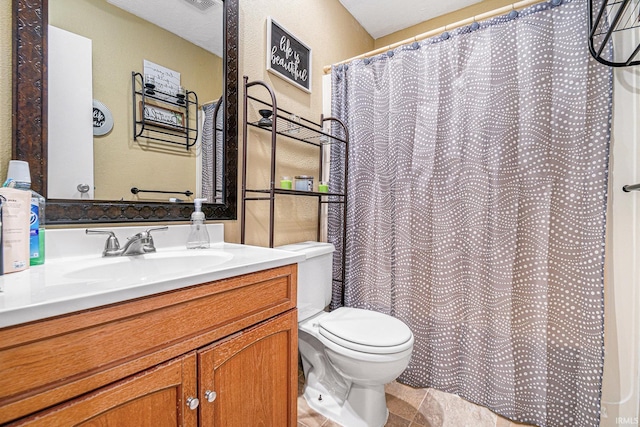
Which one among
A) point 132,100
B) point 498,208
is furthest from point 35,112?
point 498,208

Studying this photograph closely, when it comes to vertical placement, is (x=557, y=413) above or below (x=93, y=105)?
below

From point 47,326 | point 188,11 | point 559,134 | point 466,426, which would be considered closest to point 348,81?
point 188,11

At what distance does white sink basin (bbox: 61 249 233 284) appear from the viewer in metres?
0.69

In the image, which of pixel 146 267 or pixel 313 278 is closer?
pixel 146 267

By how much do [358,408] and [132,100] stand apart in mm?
1611

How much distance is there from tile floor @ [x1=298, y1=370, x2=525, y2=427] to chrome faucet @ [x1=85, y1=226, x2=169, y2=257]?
1.08 metres

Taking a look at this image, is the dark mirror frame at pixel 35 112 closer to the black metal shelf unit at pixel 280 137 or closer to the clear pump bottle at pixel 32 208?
the clear pump bottle at pixel 32 208

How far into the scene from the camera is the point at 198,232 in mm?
1152

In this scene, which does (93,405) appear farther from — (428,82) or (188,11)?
(428,82)

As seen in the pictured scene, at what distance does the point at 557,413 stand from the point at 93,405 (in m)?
1.75

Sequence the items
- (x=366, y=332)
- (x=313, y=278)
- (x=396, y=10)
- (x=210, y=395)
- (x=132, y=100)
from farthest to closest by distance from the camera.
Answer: (x=396, y=10) < (x=313, y=278) < (x=366, y=332) < (x=132, y=100) < (x=210, y=395)

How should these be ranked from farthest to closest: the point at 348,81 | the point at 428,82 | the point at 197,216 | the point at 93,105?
the point at 348,81, the point at 428,82, the point at 197,216, the point at 93,105

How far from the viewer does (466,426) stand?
4.28ft

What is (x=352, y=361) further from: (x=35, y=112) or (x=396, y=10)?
(x=396, y=10)
